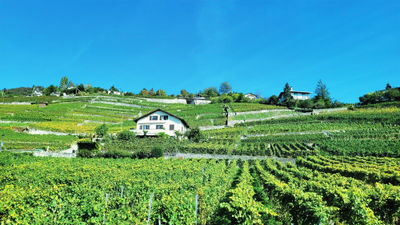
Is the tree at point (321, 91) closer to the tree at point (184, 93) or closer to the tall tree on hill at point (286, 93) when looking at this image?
the tall tree on hill at point (286, 93)

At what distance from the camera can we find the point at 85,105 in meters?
93.9

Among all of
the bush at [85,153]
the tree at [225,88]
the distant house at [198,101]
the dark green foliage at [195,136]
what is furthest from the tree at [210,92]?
the bush at [85,153]

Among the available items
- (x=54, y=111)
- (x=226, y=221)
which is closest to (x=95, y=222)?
(x=226, y=221)


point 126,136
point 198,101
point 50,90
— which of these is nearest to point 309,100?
point 198,101

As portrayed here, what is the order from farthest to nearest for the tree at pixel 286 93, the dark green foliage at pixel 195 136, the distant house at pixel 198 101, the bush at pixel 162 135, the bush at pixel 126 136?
1. the distant house at pixel 198 101
2. the tree at pixel 286 93
3. the bush at pixel 162 135
4. the dark green foliage at pixel 195 136
5. the bush at pixel 126 136

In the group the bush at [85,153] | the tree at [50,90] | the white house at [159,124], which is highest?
the tree at [50,90]

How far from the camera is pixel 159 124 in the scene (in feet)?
188

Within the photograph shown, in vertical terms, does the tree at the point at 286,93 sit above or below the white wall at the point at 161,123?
above

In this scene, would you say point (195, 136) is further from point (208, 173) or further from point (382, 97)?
point (382, 97)

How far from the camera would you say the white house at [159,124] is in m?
56.6

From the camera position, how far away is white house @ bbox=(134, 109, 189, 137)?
56.6m

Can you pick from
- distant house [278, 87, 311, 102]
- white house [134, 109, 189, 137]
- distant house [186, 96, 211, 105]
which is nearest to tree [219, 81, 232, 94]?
distant house [186, 96, 211, 105]

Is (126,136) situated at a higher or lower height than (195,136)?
higher

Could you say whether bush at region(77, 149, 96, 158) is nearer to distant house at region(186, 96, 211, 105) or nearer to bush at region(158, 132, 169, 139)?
bush at region(158, 132, 169, 139)
